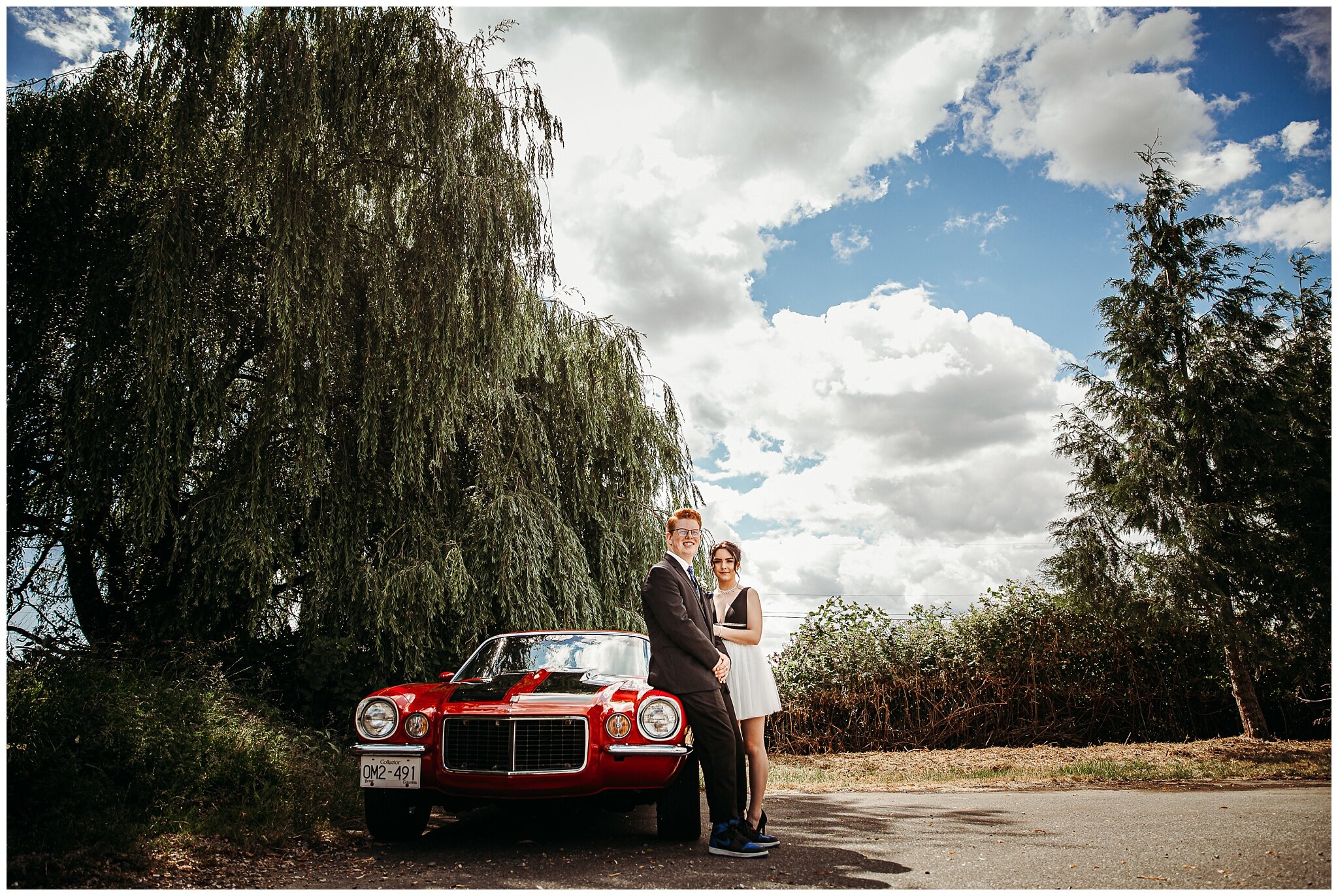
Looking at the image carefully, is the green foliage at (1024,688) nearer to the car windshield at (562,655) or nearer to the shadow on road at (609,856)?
the shadow on road at (609,856)

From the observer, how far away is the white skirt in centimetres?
502

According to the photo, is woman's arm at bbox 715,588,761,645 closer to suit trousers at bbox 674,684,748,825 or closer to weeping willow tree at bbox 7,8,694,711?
suit trousers at bbox 674,684,748,825

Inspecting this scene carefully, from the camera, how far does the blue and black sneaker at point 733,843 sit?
15.4 ft

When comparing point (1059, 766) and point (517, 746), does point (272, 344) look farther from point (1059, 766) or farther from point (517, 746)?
point (1059, 766)

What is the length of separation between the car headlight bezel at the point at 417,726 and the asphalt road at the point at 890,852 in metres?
0.66

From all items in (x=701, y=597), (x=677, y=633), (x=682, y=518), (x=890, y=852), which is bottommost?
A: (x=890, y=852)

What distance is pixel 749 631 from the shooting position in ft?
16.6

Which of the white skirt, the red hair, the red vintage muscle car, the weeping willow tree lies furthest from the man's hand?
the weeping willow tree

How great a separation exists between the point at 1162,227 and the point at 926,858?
13123mm

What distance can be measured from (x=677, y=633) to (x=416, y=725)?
5.64ft

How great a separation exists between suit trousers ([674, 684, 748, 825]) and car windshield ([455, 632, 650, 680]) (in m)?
1.11

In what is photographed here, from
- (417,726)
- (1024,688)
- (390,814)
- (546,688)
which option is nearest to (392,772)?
(417,726)

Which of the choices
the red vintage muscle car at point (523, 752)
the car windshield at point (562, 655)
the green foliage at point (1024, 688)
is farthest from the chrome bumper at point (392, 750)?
the green foliage at point (1024, 688)

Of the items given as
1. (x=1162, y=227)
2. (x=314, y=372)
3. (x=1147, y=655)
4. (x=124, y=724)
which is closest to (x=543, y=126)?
(x=314, y=372)
